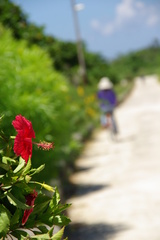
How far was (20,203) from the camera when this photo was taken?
1.98m

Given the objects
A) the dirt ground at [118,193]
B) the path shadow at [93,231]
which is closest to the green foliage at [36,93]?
the dirt ground at [118,193]

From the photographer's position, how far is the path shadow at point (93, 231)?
701 centimetres

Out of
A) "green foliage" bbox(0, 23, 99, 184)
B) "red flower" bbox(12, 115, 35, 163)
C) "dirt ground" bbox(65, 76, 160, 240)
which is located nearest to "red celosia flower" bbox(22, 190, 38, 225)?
"red flower" bbox(12, 115, 35, 163)

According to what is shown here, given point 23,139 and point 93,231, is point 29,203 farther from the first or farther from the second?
point 93,231

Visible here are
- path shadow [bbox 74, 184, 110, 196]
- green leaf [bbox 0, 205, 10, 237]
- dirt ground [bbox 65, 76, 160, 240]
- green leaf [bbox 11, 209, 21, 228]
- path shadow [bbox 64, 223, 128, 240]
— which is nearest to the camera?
green leaf [bbox 0, 205, 10, 237]

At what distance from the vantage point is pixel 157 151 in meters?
12.7

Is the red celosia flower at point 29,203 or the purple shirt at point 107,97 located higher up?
the purple shirt at point 107,97

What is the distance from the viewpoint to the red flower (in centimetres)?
207

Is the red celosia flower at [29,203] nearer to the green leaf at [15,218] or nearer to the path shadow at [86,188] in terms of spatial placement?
the green leaf at [15,218]

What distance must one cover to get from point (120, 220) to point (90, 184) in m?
2.84

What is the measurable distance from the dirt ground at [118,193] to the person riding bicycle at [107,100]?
1.31 metres

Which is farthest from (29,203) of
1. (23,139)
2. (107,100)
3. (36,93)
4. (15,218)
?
(107,100)

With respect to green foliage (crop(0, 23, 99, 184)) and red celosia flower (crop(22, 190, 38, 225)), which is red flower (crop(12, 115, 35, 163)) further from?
green foliage (crop(0, 23, 99, 184))

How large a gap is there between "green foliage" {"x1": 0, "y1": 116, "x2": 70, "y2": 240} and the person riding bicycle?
13977mm
